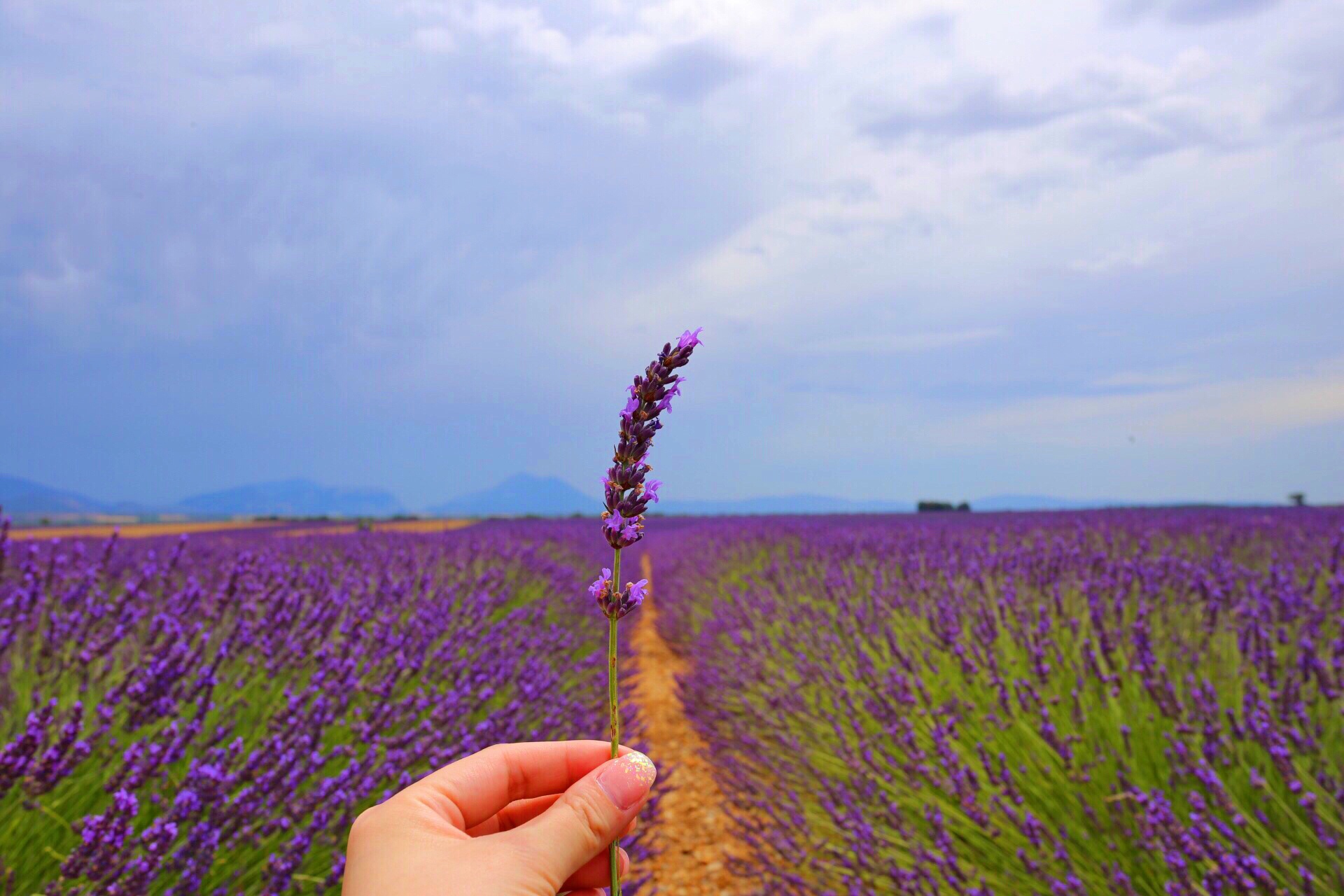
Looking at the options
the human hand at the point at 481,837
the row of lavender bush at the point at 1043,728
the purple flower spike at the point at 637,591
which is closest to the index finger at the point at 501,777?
the human hand at the point at 481,837

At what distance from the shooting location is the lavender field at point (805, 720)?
5.42ft

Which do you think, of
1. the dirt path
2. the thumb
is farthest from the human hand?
the dirt path

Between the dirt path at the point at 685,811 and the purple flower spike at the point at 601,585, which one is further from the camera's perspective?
the dirt path at the point at 685,811

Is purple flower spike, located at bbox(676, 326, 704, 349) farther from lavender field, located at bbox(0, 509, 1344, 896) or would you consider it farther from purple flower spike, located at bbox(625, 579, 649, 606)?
lavender field, located at bbox(0, 509, 1344, 896)

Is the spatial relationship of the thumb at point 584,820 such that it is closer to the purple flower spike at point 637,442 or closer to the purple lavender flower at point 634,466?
the purple lavender flower at point 634,466

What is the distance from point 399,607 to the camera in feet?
10.6

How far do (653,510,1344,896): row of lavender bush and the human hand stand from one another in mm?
1596

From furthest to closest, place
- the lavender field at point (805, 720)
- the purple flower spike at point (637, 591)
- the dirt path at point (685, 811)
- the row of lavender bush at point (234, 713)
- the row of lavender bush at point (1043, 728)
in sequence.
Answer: the dirt path at point (685, 811) < the row of lavender bush at point (1043, 728) < the lavender field at point (805, 720) < the row of lavender bush at point (234, 713) < the purple flower spike at point (637, 591)

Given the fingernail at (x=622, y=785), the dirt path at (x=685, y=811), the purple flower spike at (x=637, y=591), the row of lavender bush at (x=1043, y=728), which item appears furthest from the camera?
the dirt path at (x=685, y=811)

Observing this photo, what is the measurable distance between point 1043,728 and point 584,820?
1927 mm

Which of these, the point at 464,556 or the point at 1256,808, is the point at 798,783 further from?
the point at 464,556

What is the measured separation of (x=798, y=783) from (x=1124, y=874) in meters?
1.38

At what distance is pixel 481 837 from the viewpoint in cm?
67

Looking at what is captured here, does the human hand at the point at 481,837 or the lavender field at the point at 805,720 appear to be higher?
the human hand at the point at 481,837
